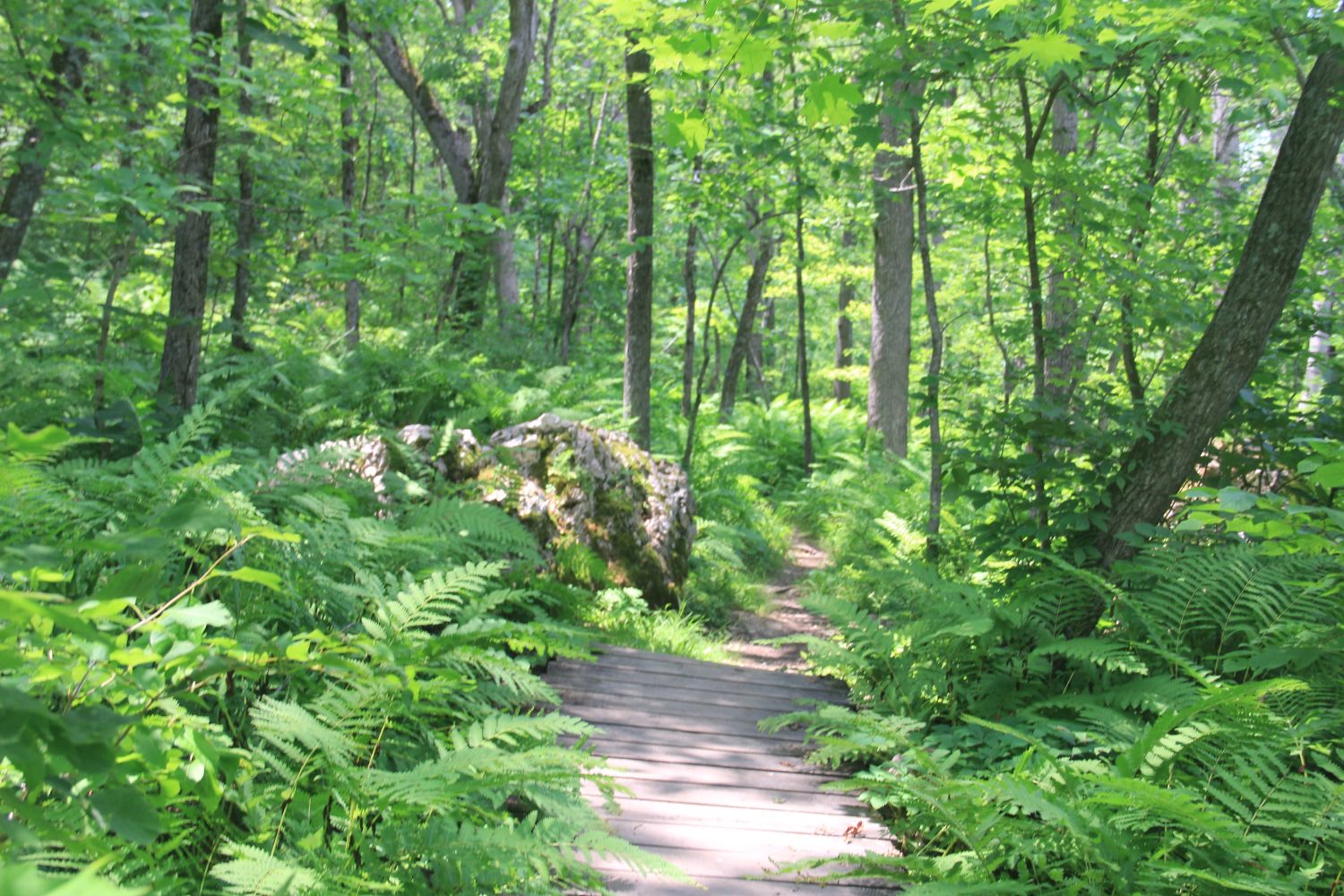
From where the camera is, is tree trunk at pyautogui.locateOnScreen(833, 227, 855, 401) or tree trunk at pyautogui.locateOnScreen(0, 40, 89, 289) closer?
tree trunk at pyautogui.locateOnScreen(0, 40, 89, 289)

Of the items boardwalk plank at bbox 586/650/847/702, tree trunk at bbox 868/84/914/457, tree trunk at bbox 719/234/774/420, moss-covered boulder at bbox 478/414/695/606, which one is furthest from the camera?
tree trunk at bbox 719/234/774/420

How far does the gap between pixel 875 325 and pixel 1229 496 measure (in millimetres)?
10423

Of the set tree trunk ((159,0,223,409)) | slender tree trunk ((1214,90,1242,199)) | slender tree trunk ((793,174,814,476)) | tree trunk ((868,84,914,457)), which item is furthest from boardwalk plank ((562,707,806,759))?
tree trunk ((868,84,914,457))

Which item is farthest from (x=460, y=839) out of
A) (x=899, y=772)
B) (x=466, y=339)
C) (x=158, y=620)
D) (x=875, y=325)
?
(x=875, y=325)

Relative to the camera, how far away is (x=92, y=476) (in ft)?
11.9

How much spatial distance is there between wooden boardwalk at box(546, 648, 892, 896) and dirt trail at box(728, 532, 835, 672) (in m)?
0.69

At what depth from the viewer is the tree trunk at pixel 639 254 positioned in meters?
8.69

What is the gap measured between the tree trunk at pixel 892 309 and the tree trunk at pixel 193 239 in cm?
827

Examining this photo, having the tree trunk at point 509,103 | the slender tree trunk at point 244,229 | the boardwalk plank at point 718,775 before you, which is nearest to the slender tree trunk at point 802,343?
the tree trunk at point 509,103

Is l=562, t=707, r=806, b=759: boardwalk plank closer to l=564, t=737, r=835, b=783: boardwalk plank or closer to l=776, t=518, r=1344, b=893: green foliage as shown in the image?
l=564, t=737, r=835, b=783: boardwalk plank

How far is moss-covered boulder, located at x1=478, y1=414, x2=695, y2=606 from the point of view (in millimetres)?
6383

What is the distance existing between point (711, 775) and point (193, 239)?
4.59 m

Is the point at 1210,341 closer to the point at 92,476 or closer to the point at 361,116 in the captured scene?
the point at 92,476

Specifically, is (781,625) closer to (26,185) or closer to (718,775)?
(718,775)
